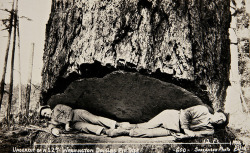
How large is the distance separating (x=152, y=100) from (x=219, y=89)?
2.04 ft

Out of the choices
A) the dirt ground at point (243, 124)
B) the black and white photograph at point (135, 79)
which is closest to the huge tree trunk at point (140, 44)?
the black and white photograph at point (135, 79)

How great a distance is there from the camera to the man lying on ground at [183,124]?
73.8 inches

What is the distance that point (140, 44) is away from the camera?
68.7 inches

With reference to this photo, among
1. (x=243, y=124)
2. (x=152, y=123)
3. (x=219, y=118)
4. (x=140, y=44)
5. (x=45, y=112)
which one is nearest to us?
(x=140, y=44)

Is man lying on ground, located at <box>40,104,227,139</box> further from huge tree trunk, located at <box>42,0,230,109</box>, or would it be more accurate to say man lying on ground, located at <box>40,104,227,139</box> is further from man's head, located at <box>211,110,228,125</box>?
huge tree trunk, located at <box>42,0,230,109</box>

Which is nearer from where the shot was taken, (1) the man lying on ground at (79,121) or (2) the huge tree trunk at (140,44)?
(2) the huge tree trunk at (140,44)

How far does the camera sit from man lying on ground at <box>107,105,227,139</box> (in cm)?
188

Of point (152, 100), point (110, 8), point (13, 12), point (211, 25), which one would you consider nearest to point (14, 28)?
point (13, 12)

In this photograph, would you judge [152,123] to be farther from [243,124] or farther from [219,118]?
[243,124]

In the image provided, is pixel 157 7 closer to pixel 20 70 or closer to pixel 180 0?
pixel 180 0

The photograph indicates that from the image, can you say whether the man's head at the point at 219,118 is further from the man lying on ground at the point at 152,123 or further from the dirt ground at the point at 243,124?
the dirt ground at the point at 243,124

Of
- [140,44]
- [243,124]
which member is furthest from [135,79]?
[243,124]

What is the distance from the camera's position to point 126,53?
5.62ft

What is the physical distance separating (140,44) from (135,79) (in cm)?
28
